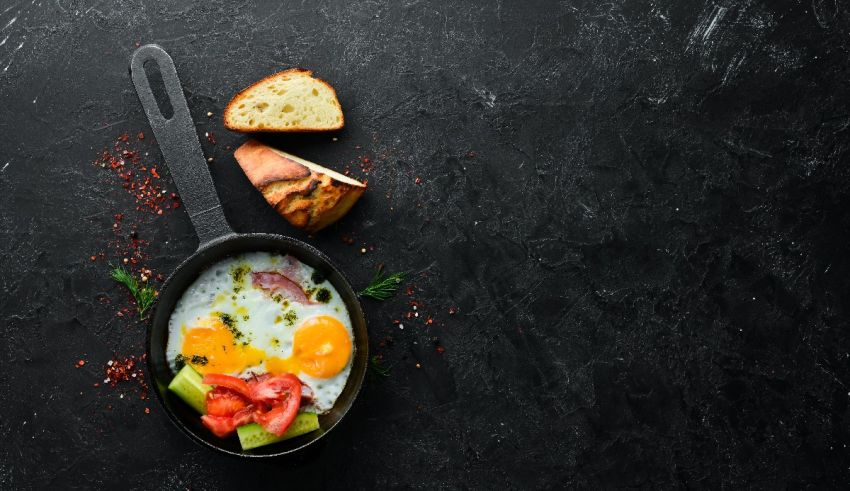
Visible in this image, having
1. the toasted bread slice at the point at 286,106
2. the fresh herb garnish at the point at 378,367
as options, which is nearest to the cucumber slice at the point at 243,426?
the fresh herb garnish at the point at 378,367


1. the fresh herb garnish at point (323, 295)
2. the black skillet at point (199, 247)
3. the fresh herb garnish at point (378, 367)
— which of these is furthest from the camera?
the fresh herb garnish at point (378, 367)

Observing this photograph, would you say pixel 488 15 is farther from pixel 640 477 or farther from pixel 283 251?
pixel 640 477

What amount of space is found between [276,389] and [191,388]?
1.19ft

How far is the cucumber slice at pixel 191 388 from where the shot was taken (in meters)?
3.01

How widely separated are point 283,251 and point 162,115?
818 mm

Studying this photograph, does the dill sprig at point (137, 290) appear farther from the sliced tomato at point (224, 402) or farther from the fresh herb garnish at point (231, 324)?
the sliced tomato at point (224, 402)

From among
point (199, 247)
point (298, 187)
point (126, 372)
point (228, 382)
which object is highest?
point (298, 187)

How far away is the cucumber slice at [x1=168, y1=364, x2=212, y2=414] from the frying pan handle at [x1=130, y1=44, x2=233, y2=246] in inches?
22.0

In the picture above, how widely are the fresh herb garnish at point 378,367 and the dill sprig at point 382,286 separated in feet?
0.91

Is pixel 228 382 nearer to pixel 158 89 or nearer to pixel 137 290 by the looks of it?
pixel 137 290

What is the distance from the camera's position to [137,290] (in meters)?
3.26

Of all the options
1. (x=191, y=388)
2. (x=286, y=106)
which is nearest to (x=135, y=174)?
(x=286, y=106)

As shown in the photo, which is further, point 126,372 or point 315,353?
point 126,372

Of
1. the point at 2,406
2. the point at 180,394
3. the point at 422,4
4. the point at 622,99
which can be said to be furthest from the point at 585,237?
the point at 2,406
